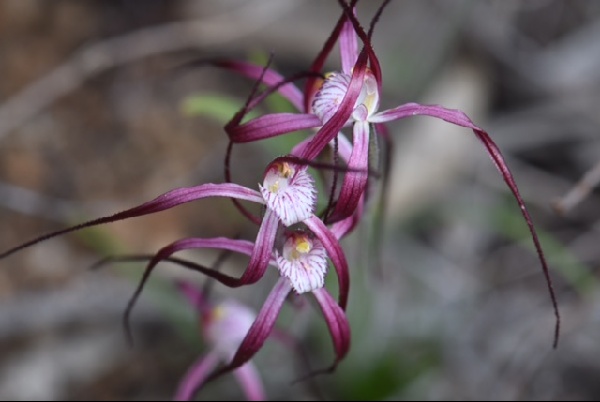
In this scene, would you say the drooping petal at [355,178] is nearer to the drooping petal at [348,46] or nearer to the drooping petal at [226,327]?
the drooping petal at [348,46]

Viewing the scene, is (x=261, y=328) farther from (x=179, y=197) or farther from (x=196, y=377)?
(x=196, y=377)

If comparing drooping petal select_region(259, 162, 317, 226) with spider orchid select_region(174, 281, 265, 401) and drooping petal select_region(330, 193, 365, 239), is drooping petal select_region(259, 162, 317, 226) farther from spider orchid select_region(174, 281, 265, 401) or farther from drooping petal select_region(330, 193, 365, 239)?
spider orchid select_region(174, 281, 265, 401)

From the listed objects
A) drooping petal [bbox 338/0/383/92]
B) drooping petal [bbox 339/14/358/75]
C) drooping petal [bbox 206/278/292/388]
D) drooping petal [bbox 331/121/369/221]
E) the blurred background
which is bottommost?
drooping petal [bbox 206/278/292/388]

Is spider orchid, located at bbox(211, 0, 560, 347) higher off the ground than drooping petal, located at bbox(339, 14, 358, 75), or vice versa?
drooping petal, located at bbox(339, 14, 358, 75)

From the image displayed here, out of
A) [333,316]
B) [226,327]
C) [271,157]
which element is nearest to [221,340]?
[226,327]

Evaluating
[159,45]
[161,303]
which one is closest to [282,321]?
[161,303]

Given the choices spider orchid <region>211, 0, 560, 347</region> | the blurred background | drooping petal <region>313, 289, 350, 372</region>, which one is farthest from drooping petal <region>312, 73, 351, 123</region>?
the blurred background
